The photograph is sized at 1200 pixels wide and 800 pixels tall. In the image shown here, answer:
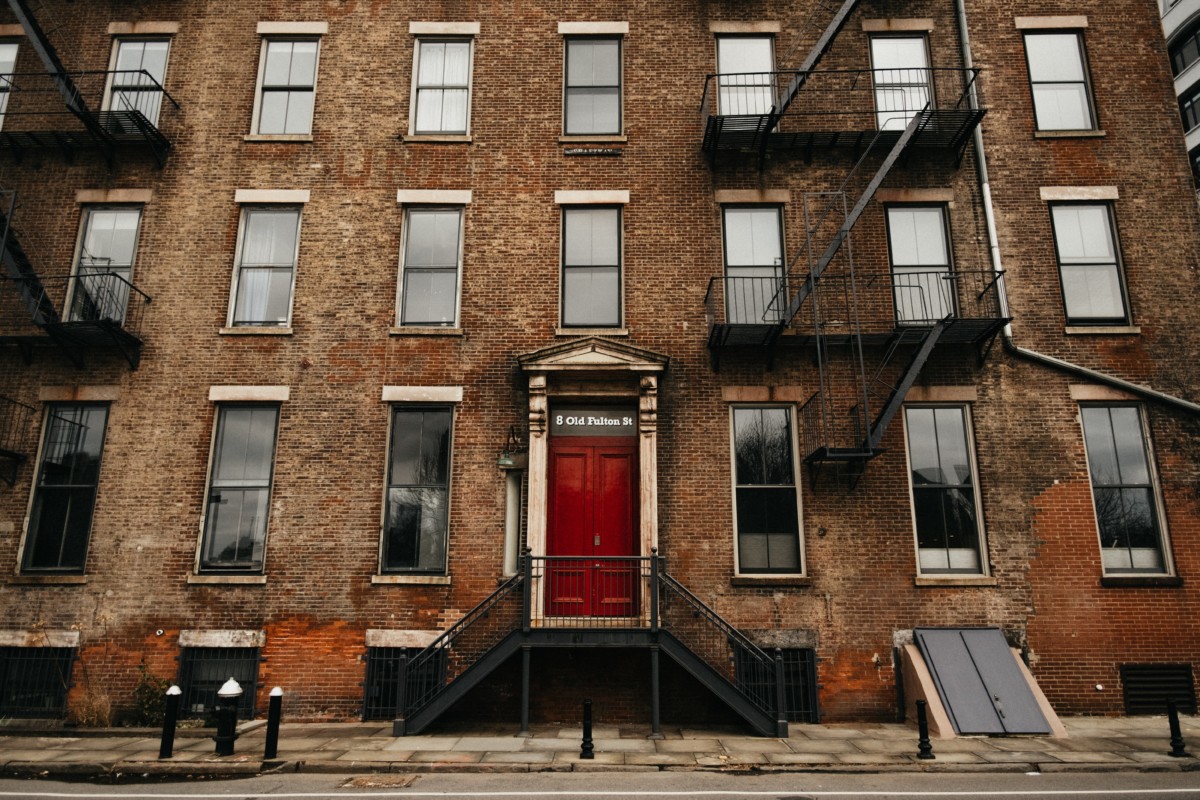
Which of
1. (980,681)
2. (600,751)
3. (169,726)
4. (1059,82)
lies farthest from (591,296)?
(1059,82)

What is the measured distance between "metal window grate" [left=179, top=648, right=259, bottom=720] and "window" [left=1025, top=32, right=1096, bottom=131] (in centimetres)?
1638

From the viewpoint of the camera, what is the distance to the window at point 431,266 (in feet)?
44.2

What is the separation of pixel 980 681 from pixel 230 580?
1150 centimetres

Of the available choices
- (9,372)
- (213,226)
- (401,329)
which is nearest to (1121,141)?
(401,329)

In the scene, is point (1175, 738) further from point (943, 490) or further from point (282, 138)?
point (282, 138)

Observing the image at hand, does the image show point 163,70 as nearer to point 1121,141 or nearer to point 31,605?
point 31,605

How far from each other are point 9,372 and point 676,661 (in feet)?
40.0

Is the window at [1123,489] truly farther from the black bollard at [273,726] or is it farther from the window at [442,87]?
the black bollard at [273,726]

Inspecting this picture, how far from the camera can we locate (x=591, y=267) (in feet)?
44.5

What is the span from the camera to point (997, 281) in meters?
12.9

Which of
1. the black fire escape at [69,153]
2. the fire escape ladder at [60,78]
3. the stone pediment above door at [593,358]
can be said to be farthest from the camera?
the fire escape ladder at [60,78]

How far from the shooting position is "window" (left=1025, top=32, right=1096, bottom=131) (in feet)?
46.1

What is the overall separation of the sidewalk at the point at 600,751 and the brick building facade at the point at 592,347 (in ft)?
2.94

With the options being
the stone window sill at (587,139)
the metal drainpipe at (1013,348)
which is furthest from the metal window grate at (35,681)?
the metal drainpipe at (1013,348)
